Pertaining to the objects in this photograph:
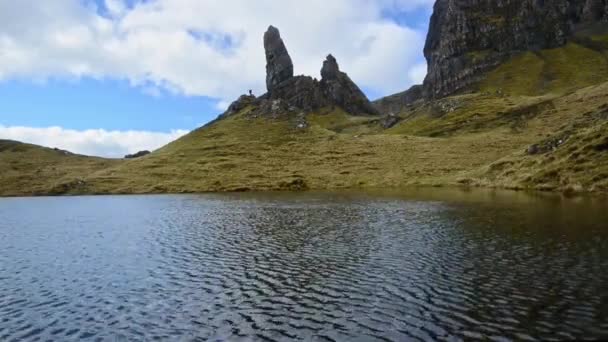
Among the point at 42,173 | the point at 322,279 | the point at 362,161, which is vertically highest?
the point at 362,161

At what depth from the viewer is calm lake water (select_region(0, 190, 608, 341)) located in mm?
21906

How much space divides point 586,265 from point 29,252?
49494mm

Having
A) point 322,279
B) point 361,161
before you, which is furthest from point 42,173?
point 322,279

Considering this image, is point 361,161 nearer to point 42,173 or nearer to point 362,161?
point 362,161

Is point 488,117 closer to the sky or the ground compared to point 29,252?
closer to the sky

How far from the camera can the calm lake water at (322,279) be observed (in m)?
21.9

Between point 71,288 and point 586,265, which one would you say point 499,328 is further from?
point 71,288

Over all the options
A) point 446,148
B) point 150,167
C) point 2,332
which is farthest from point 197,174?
point 2,332

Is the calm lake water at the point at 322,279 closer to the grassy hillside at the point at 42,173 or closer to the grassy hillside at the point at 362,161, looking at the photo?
the grassy hillside at the point at 362,161

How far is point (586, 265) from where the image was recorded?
98.5ft

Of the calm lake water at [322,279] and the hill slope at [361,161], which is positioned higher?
the hill slope at [361,161]

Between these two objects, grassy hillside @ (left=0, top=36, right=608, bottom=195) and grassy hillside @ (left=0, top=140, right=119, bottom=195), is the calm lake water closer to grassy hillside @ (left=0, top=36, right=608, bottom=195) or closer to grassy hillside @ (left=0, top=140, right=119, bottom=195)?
grassy hillside @ (left=0, top=36, right=608, bottom=195)

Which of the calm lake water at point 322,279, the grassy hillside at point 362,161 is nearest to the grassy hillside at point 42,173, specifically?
the grassy hillside at point 362,161

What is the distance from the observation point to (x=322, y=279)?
31.1m
